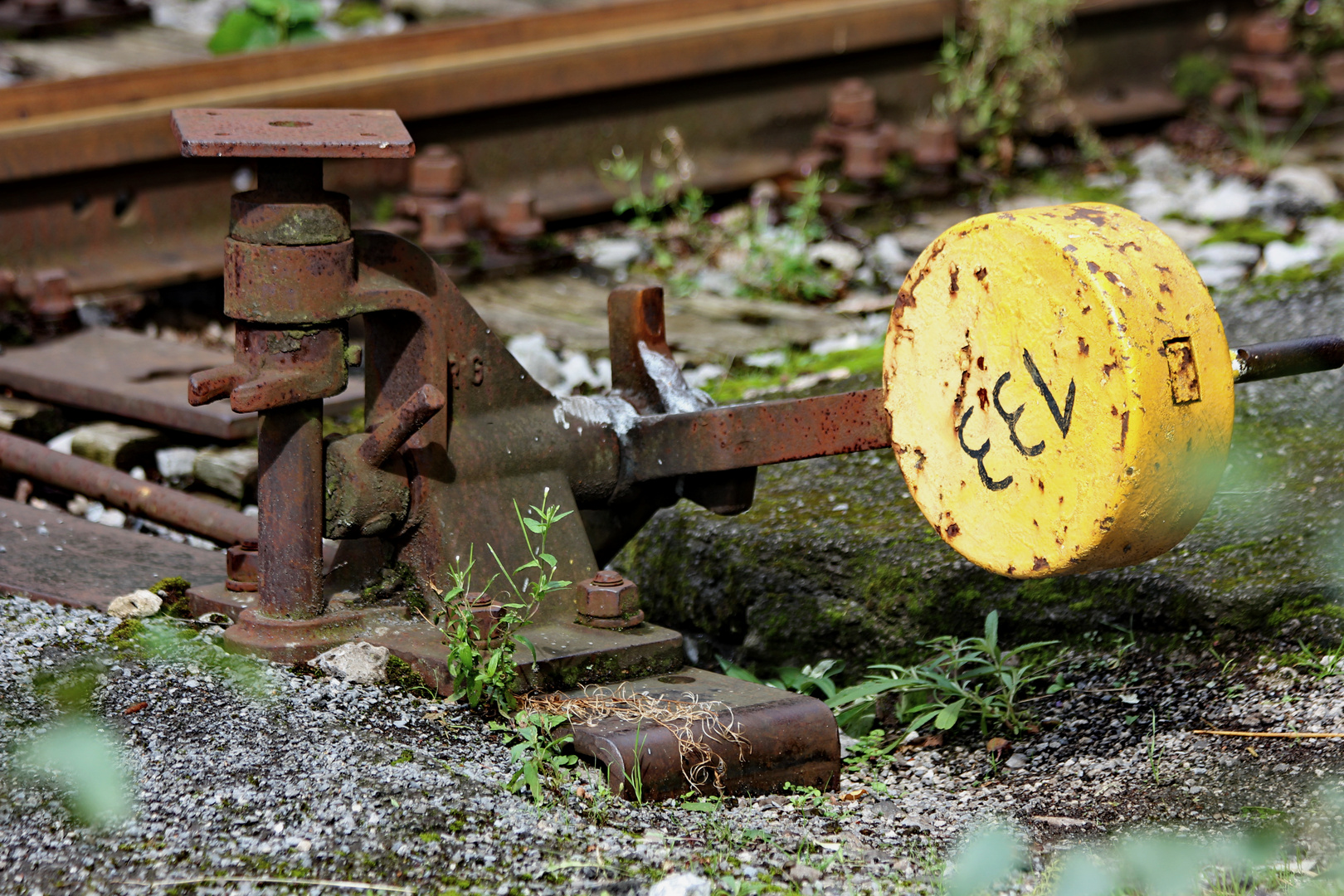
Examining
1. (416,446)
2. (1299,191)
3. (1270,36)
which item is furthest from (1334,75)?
(416,446)

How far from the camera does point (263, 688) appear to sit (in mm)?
2287

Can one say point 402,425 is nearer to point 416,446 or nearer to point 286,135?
point 416,446

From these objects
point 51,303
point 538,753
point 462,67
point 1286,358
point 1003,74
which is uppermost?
point 462,67

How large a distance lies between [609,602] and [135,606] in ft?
2.55

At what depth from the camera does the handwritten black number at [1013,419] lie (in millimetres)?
2188

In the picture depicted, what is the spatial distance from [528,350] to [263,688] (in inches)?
71.2

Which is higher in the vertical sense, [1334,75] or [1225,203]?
[1334,75]

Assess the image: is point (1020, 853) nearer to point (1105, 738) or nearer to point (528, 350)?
point (1105, 738)

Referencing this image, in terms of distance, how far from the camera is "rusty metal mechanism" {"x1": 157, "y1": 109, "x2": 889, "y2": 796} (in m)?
2.31

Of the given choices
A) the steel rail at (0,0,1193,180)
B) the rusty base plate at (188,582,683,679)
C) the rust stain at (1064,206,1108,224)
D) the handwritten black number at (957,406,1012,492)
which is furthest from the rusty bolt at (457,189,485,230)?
the rust stain at (1064,206,1108,224)

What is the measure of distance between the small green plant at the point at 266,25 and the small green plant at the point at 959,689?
3969mm

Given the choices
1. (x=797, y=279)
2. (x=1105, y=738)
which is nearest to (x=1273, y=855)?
(x=1105, y=738)

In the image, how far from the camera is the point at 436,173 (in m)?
4.54

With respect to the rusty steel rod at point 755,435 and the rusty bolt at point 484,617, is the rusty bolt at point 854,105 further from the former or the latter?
the rusty bolt at point 484,617
